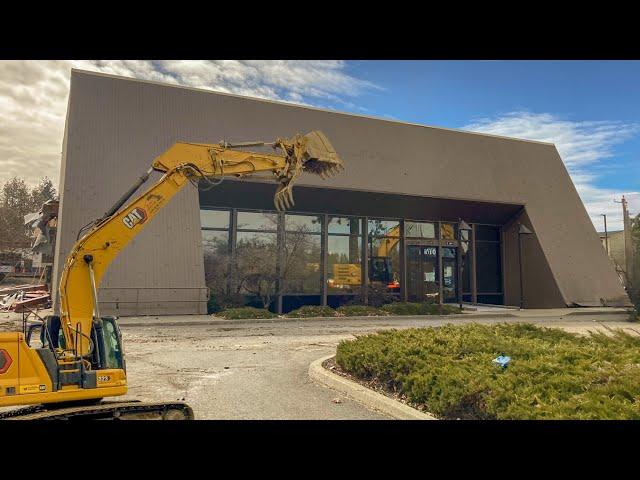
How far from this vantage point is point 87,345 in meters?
6.29

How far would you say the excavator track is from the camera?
5.43m

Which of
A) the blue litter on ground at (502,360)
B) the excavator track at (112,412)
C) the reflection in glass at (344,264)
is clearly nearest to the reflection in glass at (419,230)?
the reflection in glass at (344,264)

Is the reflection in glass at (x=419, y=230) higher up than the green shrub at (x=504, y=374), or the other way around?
the reflection in glass at (x=419, y=230)

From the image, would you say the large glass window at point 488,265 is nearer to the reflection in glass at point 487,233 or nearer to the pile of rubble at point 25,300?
the reflection in glass at point 487,233

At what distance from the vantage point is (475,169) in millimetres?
Result: 28500

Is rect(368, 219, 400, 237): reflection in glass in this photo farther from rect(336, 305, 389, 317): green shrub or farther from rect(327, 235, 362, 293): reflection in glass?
rect(336, 305, 389, 317): green shrub

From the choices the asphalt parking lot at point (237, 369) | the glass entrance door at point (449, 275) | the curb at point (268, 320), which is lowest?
the asphalt parking lot at point (237, 369)

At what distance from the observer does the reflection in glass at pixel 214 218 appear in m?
24.5

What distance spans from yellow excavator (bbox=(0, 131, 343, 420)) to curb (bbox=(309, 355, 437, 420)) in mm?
2588

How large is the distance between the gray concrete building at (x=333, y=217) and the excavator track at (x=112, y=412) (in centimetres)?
1446

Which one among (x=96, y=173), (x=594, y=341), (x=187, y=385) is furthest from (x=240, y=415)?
(x=96, y=173)

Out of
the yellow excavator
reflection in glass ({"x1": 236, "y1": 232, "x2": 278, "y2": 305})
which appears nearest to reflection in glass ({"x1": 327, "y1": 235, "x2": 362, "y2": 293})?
reflection in glass ({"x1": 236, "y1": 232, "x2": 278, "y2": 305})
